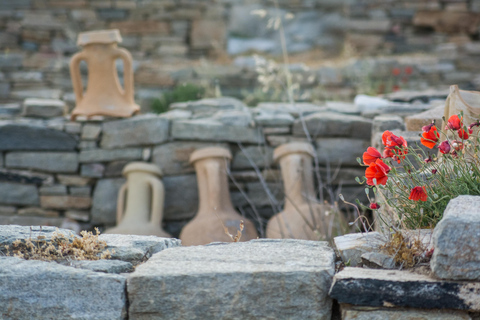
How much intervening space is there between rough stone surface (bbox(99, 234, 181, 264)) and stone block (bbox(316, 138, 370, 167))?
83.9 inches

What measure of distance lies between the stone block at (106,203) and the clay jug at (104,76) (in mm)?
547

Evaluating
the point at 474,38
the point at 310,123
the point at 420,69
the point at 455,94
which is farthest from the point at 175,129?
the point at 474,38

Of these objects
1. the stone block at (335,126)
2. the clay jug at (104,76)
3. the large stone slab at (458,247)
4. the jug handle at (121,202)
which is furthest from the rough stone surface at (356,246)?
the clay jug at (104,76)

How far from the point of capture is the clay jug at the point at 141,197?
3480 millimetres

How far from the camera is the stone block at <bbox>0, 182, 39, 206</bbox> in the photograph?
388cm

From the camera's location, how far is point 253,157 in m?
3.84

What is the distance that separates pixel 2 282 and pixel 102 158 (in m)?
2.47

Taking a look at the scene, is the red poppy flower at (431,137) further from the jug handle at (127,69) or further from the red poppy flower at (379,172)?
the jug handle at (127,69)

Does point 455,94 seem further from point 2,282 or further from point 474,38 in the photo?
point 474,38

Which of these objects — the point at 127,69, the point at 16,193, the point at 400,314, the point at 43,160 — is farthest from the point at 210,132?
the point at 400,314

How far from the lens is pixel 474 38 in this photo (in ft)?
24.0

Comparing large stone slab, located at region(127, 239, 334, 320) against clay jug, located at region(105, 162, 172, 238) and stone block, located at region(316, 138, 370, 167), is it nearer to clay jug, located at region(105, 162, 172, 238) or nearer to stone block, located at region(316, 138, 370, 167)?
clay jug, located at region(105, 162, 172, 238)

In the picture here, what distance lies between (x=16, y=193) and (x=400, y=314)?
130 inches

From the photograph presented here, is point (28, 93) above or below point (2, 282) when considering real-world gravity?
above
